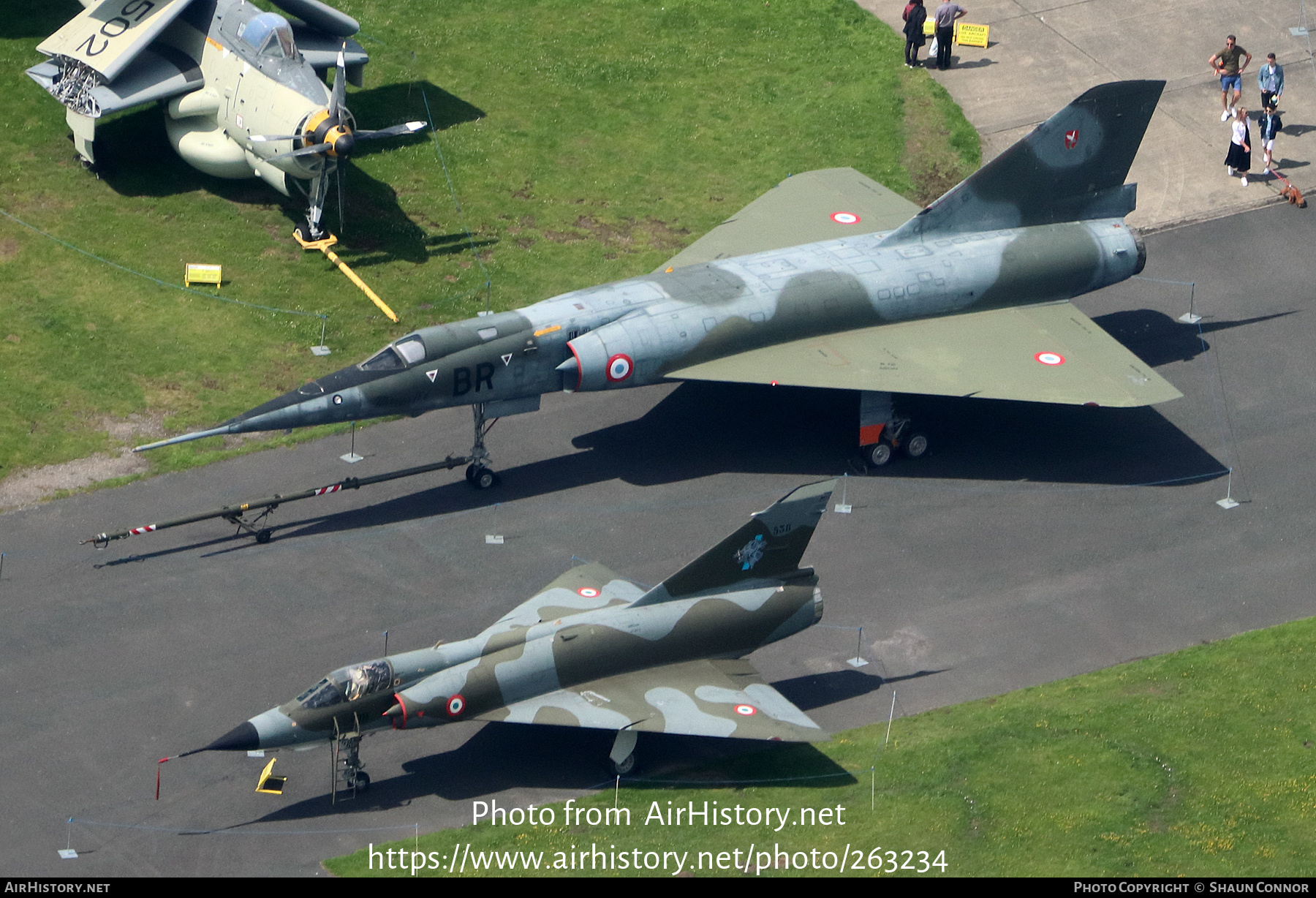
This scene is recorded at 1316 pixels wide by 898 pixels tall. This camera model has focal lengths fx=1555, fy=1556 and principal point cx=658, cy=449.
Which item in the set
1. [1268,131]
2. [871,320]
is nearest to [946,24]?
[1268,131]

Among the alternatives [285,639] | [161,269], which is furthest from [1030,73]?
[285,639]

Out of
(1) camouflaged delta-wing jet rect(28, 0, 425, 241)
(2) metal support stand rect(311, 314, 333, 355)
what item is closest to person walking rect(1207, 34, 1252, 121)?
(1) camouflaged delta-wing jet rect(28, 0, 425, 241)

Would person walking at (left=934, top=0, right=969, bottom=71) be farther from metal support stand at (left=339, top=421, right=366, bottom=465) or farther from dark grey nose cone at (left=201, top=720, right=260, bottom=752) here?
dark grey nose cone at (left=201, top=720, right=260, bottom=752)

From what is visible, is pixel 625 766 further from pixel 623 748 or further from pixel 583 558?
pixel 583 558

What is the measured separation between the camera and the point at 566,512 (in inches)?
1246

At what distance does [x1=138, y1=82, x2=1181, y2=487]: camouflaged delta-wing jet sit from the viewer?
1217 inches

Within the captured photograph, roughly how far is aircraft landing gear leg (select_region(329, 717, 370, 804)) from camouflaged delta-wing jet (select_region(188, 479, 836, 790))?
36 millimetres

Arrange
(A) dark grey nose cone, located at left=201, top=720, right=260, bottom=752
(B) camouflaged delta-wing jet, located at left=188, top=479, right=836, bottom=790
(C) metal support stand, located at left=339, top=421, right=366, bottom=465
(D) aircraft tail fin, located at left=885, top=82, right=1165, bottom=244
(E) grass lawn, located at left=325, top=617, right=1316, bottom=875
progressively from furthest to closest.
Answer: (D) aircraft tail fin, located at left=885, top=82, right=1165, bottom=244 < (C) metal support stand, located at left=339, top=421, right=366, bottom=465 < (B) camouflaged delta-wing jet, located at left=188, top=479, right=836, bottom=790 < (E) grass lawn, located at left=325, top=617, right=1316, bottom=875 < (A) dark grey nose cone, located at left=201, top=720, right=260, bottom=752

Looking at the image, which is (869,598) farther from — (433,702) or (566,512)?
(433,702)

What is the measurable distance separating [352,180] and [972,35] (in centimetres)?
1964

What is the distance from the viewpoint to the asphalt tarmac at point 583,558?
25.1 m

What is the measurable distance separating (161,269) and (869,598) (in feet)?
65.2

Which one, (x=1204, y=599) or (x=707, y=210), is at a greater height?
(x=707, y=210)
